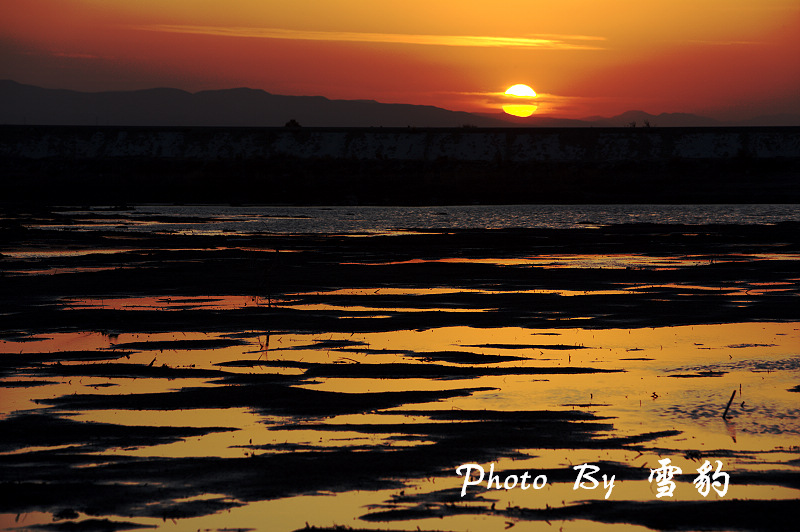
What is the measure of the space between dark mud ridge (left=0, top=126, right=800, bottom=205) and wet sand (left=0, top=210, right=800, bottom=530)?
51.3 metres

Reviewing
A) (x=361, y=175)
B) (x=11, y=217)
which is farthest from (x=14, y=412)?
(x=361, y=175)

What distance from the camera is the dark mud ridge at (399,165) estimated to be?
257ft

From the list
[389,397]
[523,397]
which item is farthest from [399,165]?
[523,397]

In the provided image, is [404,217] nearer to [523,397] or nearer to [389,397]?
[389,397]

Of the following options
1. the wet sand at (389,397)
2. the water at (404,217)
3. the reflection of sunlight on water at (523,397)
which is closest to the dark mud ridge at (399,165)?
the water at (404,217)

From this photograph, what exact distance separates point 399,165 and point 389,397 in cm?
8353

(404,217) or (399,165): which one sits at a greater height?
(399,165)

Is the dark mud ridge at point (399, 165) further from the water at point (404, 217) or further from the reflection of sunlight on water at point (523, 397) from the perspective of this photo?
the reflection of sunlight on water at point (523, 397)

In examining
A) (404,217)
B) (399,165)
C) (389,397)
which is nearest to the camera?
(389,397)

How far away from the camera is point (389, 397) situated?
1188 cm

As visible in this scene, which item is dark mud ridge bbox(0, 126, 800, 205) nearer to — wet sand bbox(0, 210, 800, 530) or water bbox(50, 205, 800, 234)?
water bbox(50, 205, 800, 234)

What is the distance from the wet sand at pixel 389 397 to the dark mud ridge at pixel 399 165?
168 ft

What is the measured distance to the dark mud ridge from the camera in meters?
78.4

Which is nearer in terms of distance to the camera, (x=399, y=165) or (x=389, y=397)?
(x=389, y=397)
